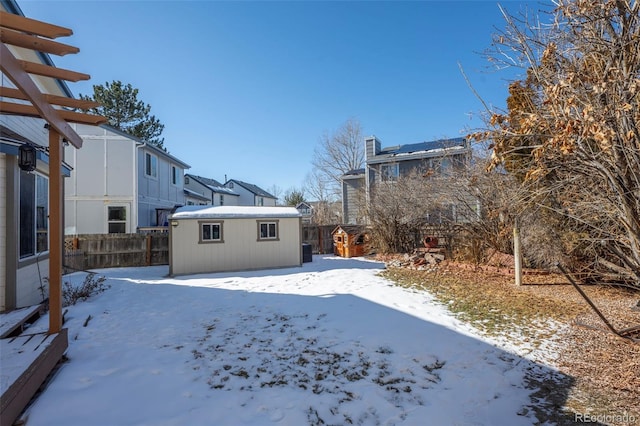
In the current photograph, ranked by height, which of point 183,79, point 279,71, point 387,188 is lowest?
point 387,188

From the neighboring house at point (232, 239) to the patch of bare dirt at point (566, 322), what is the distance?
12.6 ft

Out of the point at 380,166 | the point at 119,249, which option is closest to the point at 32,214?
the point at 119,249

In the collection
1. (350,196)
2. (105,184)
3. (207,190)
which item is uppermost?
(207,190)

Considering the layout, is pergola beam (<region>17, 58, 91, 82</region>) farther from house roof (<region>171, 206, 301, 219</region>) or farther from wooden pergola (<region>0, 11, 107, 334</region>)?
house roof (<region>171, 206, 301, 219</region>)

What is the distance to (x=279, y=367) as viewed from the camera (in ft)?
11.3

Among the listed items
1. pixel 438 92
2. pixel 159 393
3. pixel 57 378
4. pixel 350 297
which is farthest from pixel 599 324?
pixel 438 92

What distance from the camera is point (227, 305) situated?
6.06m

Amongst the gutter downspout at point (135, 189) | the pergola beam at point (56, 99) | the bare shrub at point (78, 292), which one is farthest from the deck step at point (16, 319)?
the gutter downspout at point (135, 189)

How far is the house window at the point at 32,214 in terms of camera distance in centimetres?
510

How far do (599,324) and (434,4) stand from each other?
7.83 m

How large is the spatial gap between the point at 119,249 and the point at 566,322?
13.2 meters

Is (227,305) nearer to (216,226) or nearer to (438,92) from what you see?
(216,226)

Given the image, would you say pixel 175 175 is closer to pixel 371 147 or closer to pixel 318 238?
pixel 318 238

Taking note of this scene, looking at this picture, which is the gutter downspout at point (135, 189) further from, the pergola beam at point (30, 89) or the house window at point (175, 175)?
the pergola beam at point (30, 89)
